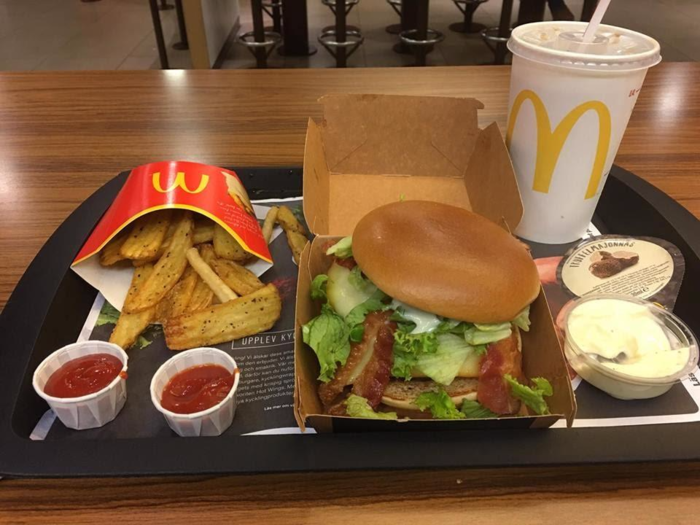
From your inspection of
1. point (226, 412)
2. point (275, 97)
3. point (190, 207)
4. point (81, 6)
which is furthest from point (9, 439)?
point (81, 6)

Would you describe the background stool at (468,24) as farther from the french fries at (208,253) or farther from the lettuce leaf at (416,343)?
the lettuce leaf at (416,343)

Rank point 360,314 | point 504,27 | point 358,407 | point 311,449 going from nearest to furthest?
point 311,449, point 358,407, point 360,314, point 504,27

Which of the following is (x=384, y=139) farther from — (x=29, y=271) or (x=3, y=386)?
(x=3, y=386)

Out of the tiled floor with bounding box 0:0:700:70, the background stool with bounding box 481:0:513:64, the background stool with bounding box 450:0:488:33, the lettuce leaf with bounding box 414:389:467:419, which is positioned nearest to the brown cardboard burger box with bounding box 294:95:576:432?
the lettuce leaf with bounding box 414:389:467:419

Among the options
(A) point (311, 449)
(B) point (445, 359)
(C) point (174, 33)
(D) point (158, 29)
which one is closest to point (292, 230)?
(B) point (445, 359)

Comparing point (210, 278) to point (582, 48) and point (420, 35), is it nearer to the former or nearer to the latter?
point (582, 48)

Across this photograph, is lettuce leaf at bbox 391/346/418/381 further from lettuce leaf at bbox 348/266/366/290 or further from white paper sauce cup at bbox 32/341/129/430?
white paper sauce cup at bbox 32/341/129/430

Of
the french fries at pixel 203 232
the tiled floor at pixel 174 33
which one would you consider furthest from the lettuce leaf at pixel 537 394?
the tiled floor at pixel 174 33
